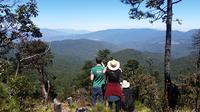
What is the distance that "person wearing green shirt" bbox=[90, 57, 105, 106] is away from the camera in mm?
10945

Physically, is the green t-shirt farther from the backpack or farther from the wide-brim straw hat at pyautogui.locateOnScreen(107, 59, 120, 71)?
the backpack

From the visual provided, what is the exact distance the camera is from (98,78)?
36.4ft

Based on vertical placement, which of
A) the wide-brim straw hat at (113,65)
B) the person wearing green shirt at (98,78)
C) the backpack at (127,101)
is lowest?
the backpack at (127,101)

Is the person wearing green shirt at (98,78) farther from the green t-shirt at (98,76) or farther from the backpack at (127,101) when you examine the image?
the backpack at (127,101)

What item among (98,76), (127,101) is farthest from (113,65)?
(127,101)

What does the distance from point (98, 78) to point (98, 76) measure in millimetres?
Result: 100

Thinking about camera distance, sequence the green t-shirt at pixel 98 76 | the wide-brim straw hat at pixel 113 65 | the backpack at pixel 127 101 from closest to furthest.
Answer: the wide-brim straw hat at pixel 113 65 → the backpack at pixel 127 101 → the green t-shirt at pixel 98 76

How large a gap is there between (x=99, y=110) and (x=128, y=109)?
12.0 feet

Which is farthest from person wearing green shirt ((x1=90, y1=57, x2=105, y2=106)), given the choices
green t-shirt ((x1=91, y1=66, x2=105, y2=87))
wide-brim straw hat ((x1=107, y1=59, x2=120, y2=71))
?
wide-brim straw hat ((x1=107, y1=59, x2=120, y2=71))

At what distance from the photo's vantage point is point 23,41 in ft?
51.1

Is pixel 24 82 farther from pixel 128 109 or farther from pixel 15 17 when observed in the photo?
pixel 15 17

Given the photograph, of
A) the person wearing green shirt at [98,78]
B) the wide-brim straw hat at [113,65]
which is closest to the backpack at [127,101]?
the person wearing green shirt at [98,78]

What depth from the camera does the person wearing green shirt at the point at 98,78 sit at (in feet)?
35.9

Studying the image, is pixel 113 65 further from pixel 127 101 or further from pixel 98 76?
pixel 127 101
